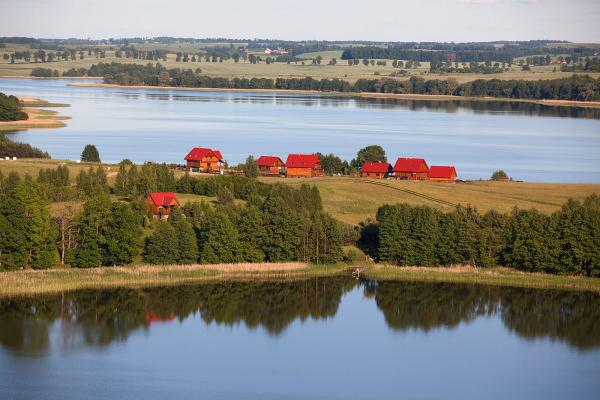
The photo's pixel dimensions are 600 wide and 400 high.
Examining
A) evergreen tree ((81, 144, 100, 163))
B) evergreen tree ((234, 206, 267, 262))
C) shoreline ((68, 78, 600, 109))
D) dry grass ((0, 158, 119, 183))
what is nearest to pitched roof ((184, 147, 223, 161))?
dry grass ((0, 158, 119, 183))

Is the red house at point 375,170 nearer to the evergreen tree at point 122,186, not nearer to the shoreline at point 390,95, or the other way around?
the evergreen tree at point 122,186

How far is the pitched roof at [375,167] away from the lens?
60259 mm

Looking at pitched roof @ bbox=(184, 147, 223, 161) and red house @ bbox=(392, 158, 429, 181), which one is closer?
red house @ bbox=(392, 158, 429, 181)

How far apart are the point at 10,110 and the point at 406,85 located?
80.0 m

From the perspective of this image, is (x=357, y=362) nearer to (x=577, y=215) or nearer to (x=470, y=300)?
(x=470, y=300)

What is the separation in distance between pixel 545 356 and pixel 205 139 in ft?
183

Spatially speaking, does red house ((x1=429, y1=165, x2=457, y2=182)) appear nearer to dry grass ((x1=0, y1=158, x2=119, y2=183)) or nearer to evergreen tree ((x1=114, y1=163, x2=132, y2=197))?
dry grass ((x1=0, y1=158, x2=119, y2=183))

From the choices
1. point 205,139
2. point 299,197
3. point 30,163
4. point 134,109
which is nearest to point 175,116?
point 134,109

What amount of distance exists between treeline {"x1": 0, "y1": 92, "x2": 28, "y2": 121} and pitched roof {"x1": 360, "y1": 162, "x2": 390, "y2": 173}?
44892mm

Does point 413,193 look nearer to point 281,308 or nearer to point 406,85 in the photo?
point 281,308

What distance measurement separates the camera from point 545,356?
30734 mm

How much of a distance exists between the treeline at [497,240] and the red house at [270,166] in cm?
2037

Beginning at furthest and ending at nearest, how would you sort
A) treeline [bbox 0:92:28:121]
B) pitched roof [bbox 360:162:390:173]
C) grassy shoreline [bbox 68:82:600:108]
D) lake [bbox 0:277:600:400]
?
grassy shoreline [bbox 68:82:600:108], treeline [bbox 0:92:28:121], pitched roof [bbox 360:162:390:173], lake [bbox 0:277:600:400]

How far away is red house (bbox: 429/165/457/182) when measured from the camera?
2290 inches
